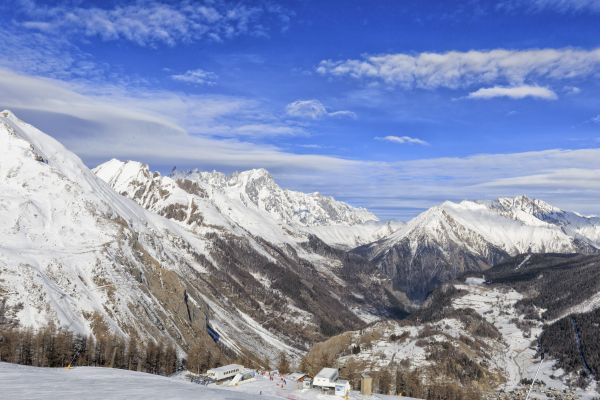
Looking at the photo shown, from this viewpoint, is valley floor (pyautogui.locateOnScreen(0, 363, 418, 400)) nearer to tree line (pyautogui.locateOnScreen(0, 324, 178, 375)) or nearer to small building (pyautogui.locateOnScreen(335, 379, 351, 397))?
small building (pyautogui.locateOnScreen(335, 379, 351, 397))

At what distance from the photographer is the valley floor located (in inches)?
3000

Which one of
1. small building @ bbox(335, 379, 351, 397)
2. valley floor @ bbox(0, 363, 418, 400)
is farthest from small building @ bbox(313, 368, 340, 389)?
valley floor @ bbox(0, 363, 418, 400)

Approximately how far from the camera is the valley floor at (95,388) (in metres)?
76.2

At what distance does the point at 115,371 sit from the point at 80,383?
2504 centimetres

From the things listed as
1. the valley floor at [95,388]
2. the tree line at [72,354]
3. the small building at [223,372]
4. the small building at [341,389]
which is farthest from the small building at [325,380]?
the tree line at [72,354]

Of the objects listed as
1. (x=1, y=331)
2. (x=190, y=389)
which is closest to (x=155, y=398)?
(x=190, y=389)

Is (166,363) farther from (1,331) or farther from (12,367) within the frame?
(12,367)

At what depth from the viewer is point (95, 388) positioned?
8438 cm

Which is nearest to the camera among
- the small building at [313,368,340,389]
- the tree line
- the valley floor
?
the valley floor

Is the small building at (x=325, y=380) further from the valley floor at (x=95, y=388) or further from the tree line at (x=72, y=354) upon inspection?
the tree line at (x=72, y=354)

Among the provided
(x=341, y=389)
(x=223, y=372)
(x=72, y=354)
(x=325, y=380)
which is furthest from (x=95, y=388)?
(x=72, y=354)

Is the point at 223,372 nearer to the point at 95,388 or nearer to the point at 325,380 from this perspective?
the point at 325,380

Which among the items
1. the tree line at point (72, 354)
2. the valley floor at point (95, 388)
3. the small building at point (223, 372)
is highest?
the valley floor at point (95, 388)

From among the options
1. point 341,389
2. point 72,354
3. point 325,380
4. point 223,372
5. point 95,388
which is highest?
point 95,388
